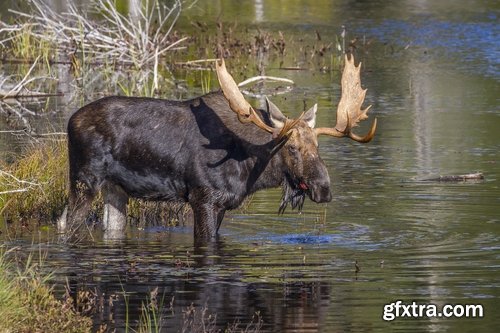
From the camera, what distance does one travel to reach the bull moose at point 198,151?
11.9 metres

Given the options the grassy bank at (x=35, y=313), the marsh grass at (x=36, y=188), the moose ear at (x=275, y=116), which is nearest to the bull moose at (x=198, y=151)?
the moose ear at (x=275, y=116)

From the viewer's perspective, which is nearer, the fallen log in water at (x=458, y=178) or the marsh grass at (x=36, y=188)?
the marsh grass at (x=36, y=188)

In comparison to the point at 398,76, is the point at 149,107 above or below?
above

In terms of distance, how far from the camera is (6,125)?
20141mm

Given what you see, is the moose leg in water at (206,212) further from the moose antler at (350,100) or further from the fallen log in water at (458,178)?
the fallen log in water at (458,178)

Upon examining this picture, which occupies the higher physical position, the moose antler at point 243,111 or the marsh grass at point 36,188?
the moose antler at point 243,111

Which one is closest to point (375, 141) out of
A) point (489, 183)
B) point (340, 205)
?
point (489, 183)

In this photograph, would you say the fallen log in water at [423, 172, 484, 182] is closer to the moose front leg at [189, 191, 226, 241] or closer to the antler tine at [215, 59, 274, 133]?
the moose front leg at [189, 191, 226, 241]

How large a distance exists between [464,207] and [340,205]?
1.25 metres

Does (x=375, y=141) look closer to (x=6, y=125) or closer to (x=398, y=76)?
(x=6, y=125)

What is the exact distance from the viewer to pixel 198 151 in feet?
39.6

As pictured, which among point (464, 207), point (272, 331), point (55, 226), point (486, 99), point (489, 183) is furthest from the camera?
point (486, 99)

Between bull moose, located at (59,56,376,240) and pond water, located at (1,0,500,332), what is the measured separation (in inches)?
16.4

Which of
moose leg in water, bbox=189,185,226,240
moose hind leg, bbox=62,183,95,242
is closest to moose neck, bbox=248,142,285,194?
moose leg in water, bbox=189,185,226,240
